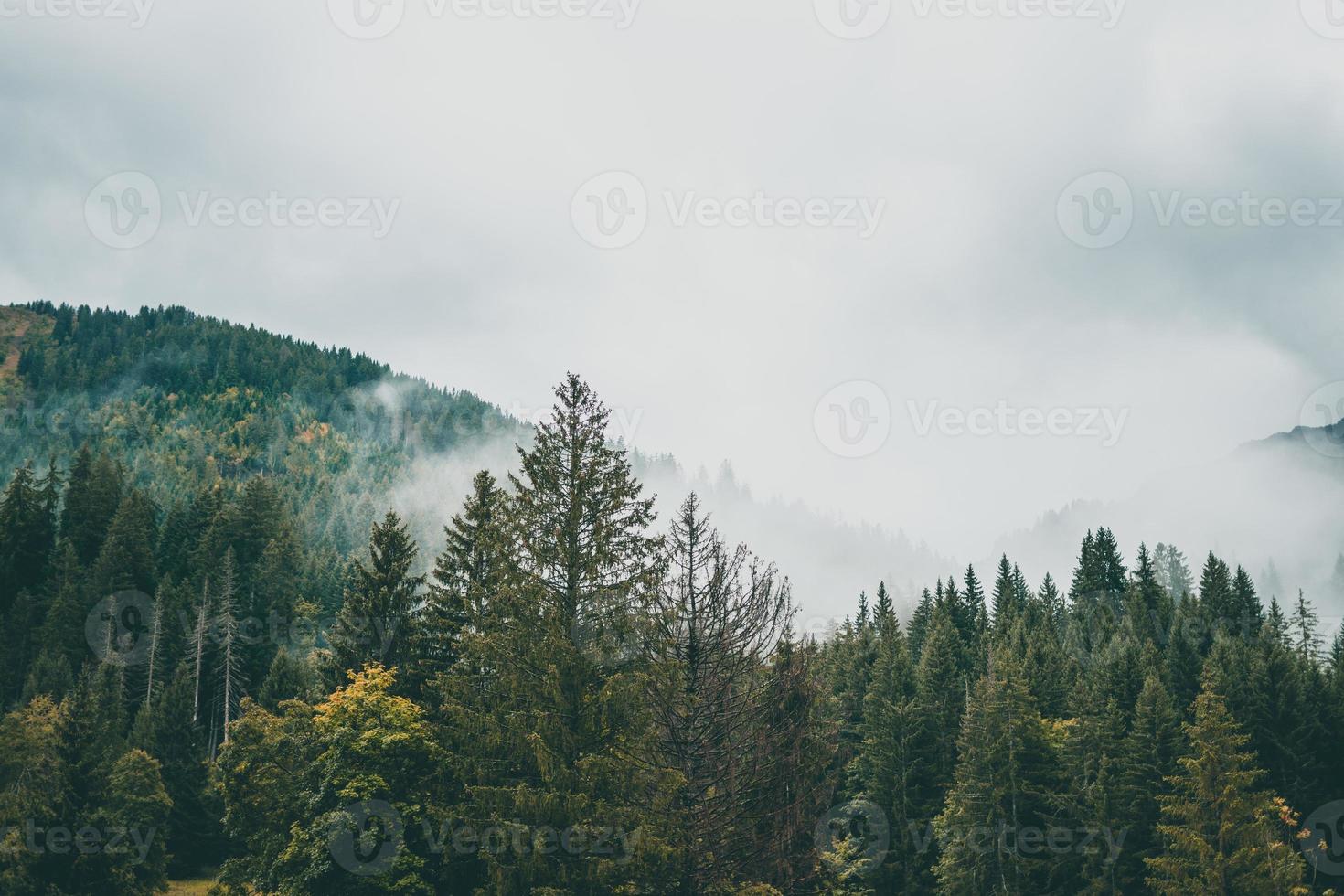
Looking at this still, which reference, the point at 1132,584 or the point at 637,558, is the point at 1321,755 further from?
the point at 637,558

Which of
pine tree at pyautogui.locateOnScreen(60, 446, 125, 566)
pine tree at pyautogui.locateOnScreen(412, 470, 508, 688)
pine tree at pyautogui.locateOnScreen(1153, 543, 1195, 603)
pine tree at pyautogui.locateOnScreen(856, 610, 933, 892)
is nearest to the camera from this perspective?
pine tree at pyautogui.locateOnScreen(412, 470, 508, 688)

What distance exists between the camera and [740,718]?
25203mm

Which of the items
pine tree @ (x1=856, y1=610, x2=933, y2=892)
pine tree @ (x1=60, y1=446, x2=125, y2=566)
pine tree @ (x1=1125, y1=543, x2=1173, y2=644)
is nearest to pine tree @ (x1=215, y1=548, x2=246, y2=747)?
pine tree @ (x1=60, y1=446, x2=125, y2=566)

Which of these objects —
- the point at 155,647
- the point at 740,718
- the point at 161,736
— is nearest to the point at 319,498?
the point at 155,647

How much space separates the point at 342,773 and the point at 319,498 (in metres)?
171

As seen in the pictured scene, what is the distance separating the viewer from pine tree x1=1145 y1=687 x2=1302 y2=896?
118 ft

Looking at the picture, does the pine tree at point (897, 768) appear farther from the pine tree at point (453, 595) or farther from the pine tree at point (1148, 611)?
the pine tree at point (453, 595)

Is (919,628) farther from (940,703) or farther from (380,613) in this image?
(380,613)

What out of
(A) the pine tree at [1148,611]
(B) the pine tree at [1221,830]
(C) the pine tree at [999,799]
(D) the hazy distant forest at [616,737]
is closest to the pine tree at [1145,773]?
(D) the hazy distant forest at [616,737]

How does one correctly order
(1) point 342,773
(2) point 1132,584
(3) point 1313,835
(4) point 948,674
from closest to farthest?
(1) point 342,773 → (3) point 1313,835 → (4) point 948,674 → (2) point 1132,584

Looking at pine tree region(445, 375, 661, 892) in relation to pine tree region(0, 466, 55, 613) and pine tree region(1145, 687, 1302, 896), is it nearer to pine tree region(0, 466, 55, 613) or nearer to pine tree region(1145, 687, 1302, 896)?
pine tree region(1145, 687, 1302, 896)

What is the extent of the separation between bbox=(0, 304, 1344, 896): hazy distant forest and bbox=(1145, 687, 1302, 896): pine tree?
147 millimetres

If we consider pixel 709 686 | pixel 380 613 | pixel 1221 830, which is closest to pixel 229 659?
pixel 380 613

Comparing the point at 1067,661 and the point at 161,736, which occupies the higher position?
the point at 1067,661
